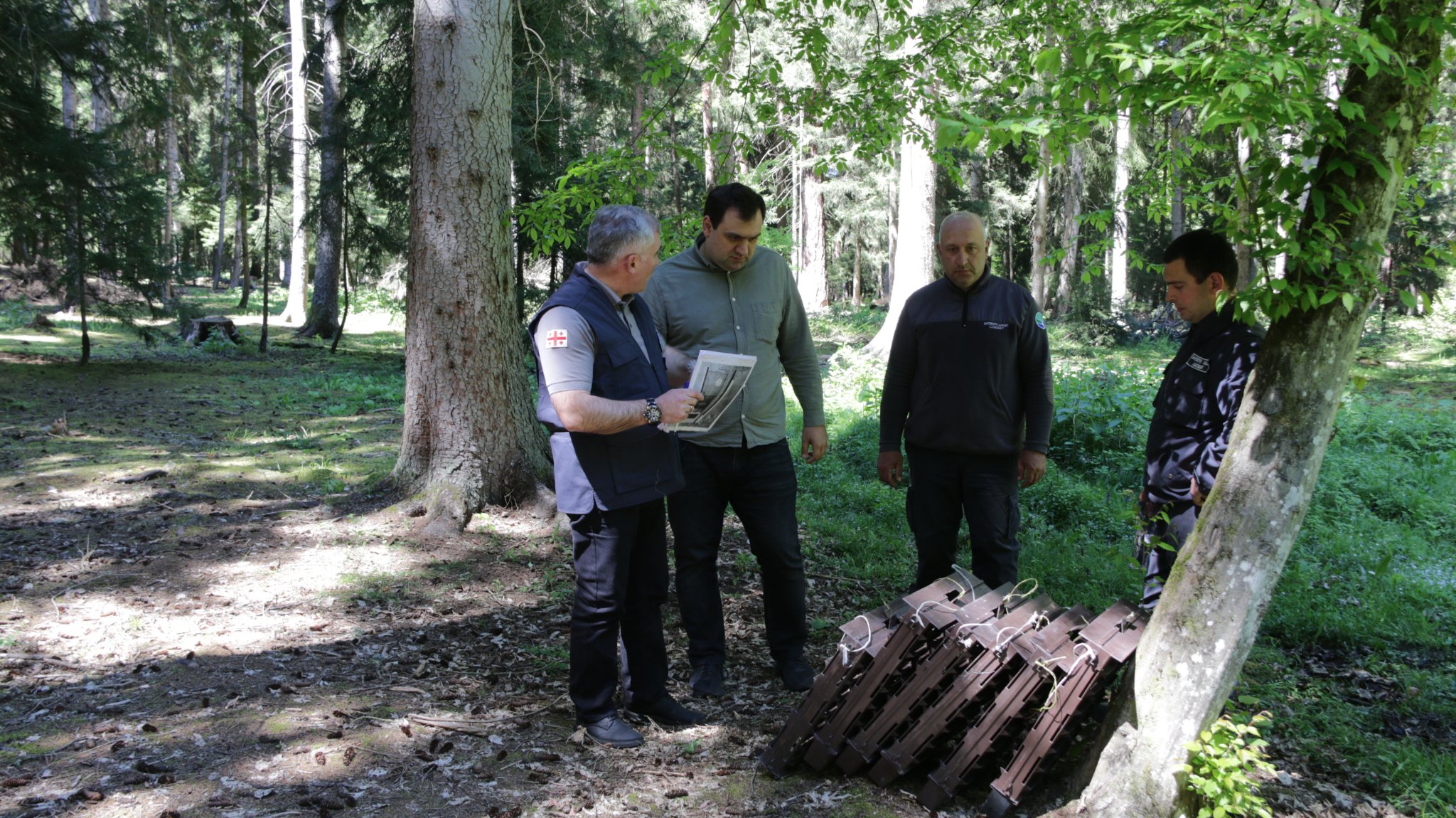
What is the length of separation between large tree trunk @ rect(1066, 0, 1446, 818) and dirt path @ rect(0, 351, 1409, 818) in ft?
2.76

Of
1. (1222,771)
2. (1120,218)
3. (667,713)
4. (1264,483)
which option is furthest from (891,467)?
(1120,218)

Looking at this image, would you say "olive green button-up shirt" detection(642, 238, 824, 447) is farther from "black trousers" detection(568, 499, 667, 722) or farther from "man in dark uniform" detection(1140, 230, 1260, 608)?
"man in dark uniform" detection(1140, 230, 1260, 608)

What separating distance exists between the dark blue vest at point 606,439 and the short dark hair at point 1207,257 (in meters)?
2.25

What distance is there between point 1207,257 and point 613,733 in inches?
121

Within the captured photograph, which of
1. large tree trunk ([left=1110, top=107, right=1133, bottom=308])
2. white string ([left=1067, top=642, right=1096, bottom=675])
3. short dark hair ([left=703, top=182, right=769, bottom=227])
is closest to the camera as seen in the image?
white string ([left=1067, top=642, right=1096, bottom=675])

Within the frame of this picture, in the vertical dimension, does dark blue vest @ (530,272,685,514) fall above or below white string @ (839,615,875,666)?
above

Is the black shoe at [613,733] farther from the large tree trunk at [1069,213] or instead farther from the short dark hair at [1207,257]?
the large tree trunk at [1069,213]

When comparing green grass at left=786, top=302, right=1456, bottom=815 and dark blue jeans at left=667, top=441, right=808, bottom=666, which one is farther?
dark blue jeans at left=667, top=441, right=808, bottom=666

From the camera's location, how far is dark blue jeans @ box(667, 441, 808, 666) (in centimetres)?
414

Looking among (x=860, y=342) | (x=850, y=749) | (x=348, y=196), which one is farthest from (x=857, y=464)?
(x=860, y=342)

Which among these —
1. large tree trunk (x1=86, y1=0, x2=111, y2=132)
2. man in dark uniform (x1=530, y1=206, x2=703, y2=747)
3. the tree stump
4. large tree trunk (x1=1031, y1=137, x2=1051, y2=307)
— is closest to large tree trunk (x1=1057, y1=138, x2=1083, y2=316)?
large tree trunk (x1=1031, y1=137, x2=1051, y2=307)

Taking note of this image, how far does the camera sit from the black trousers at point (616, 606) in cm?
353

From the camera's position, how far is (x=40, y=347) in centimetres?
1712

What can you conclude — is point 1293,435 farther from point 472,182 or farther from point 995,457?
point 472,182
